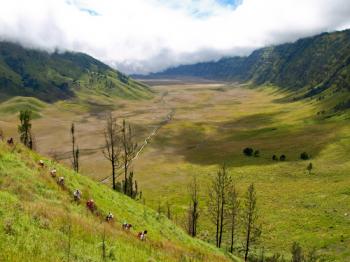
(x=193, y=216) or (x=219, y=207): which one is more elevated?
(x=193, y=216)

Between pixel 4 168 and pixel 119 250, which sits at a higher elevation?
pixel 4 168

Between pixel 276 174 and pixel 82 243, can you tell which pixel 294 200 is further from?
pixel 82 243

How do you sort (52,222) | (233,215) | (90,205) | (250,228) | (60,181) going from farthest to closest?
(250,228), (233,215), (60,181), (90,205), (52,222)

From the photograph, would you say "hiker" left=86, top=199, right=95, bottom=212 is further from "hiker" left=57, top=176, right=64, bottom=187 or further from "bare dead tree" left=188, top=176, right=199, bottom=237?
"bare dead tree" left=188, top=176, right=199, bottom=237

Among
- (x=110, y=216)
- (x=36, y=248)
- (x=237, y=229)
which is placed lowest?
(x=237, y=229)

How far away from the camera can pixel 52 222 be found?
2205cm

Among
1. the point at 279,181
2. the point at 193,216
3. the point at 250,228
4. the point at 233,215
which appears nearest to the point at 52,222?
the point at 233,215

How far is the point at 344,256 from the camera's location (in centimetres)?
7231

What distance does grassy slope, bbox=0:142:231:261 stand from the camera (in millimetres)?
18062

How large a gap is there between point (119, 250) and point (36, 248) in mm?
5964

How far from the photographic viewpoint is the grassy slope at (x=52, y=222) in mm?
18062

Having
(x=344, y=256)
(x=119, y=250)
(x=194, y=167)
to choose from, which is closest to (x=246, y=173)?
(x=194, y=167)

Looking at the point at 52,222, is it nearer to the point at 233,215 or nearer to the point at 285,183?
the point at 233,215

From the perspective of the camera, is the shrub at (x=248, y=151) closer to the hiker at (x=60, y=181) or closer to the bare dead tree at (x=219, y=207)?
the bare dead tree at (x=219, y=207)
